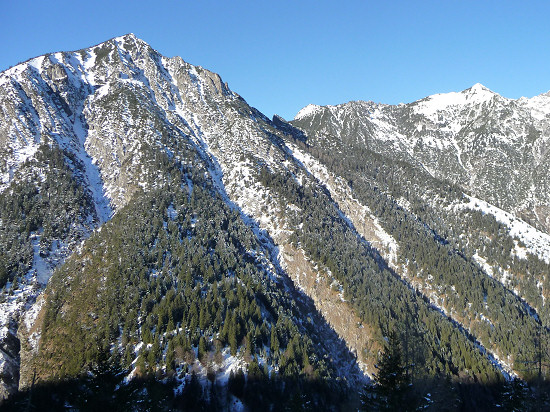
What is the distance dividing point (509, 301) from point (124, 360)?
305ft

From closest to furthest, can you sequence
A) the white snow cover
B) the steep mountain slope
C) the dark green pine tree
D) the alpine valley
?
the dark green pine tree → the alpine valley → the steep mountain slope → the white snow cover

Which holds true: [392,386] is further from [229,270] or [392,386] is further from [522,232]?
[522,232]

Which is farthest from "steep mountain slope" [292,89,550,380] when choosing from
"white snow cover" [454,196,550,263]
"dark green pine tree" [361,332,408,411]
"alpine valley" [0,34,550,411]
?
"dark green pine tree" [361,332,408,411]

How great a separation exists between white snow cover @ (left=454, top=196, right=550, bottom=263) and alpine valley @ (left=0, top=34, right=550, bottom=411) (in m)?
0.92

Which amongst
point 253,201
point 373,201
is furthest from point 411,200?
point 253,201

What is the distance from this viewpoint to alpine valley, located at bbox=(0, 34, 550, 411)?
48.7 metres

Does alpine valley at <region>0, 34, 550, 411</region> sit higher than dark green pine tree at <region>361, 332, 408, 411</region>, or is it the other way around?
alpine valley at <region>0, 34, 550, 411</region>

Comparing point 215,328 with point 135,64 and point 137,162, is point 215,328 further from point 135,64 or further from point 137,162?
point 135,64

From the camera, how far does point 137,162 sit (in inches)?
4412

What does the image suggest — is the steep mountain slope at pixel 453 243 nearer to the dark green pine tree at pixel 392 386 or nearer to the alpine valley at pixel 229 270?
the alpine valley at pixel 229 270

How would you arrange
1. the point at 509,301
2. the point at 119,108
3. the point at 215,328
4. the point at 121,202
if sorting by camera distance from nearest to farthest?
the point at 215,328 → the point at 509,301 → the point at 121,202 → the point at 119,108

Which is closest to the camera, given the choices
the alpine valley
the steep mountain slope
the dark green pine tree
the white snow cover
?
the dark green pine tree

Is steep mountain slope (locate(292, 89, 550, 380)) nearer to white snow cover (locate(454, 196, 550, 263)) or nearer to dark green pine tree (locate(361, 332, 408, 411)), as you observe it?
white snow cover (locate(454, 196, 550, 263))

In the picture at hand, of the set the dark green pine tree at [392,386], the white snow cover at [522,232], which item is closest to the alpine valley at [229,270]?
the dark green pine tree at [392,386]
